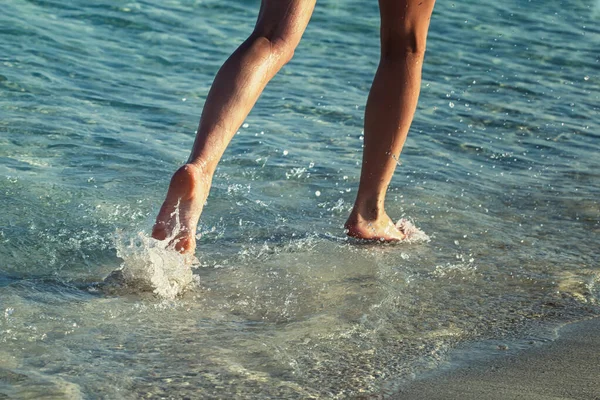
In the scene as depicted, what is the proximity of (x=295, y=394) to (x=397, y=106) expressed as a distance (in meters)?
1.51

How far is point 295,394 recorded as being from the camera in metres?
2.25

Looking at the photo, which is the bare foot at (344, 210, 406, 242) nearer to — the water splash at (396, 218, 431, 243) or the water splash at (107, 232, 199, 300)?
the water splash at (396, 218, 431, 243)

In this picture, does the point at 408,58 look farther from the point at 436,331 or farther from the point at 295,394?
the point at 295,394

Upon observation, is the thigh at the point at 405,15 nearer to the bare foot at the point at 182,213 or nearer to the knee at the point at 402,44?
the knee at the point at 402,44

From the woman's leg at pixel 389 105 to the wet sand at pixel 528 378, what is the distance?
108cm

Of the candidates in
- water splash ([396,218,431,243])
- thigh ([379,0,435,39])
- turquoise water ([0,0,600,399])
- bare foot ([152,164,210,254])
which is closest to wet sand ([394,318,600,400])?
turquoise water ([0,0,600,399])

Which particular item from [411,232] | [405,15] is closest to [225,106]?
[405,15]

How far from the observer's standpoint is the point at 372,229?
11.8 feet

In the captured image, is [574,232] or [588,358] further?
[574,232]

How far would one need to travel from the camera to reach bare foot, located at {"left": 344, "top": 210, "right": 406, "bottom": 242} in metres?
3.59

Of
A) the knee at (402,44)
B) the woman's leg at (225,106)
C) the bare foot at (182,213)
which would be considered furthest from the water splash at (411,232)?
the bare foot at (182,213)

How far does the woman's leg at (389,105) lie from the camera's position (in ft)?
10.9

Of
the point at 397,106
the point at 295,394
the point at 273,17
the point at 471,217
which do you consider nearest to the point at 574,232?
the point at 471,217

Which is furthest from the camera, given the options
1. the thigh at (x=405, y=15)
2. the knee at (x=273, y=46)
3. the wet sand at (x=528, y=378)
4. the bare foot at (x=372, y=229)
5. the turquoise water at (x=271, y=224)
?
the bare foot at (x=372, y=229)
